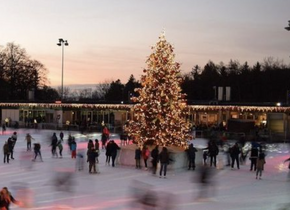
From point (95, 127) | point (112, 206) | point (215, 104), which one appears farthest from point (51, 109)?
point (112, 206)

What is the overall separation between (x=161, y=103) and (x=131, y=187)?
5475mm

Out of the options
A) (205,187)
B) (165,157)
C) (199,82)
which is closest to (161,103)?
(165,157)

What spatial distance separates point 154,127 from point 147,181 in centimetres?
405

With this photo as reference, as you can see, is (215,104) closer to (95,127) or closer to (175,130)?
(95,127)

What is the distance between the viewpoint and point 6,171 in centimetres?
1595

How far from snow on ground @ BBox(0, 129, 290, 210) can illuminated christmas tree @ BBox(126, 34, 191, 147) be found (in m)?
1.80

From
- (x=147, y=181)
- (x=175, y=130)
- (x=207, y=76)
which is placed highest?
(x=207, y=76)

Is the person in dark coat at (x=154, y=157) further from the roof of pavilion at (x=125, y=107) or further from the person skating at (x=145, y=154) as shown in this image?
the roof of pavilion at (x=125, y=107)

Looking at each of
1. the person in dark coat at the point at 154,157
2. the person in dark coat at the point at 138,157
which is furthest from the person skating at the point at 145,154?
the person in dark coat at the point at 154,157

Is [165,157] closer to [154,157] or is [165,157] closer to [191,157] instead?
[154,157]

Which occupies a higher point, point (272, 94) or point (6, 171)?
point (272, 94)

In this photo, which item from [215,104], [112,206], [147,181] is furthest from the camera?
[215,104]

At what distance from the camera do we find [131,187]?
13.5m

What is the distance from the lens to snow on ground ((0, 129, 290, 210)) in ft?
35.8
